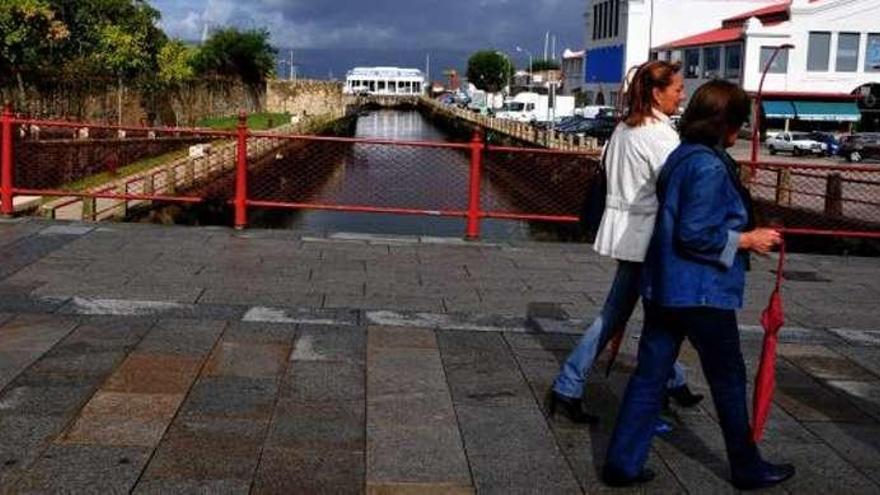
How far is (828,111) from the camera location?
189 feet

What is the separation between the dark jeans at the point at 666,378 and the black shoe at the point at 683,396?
1.06 meters

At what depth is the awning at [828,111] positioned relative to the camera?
56875 mm

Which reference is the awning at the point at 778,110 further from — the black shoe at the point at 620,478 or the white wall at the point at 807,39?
the black shoe at the point at 620,478

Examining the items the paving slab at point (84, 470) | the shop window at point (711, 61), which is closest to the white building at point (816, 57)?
the shop window at point (711, 61)

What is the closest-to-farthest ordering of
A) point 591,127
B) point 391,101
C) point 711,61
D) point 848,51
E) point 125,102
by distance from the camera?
point 125,102 → point 591,127 → point 848,51 → point 711,61 → point 391,101

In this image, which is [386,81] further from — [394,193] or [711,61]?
[394,193]

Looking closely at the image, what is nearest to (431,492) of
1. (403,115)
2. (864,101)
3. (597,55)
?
(864,101)

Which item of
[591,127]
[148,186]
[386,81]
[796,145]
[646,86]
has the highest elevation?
[386,81]

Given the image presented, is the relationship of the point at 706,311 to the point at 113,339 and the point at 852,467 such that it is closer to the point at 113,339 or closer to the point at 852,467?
the point at 852,467

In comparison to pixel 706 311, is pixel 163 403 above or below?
below

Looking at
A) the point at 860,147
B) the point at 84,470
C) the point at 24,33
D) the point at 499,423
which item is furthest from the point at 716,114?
the point at 860,147

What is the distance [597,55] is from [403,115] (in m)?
43.8

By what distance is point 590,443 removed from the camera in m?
4.71

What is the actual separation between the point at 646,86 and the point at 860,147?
39503 mm
